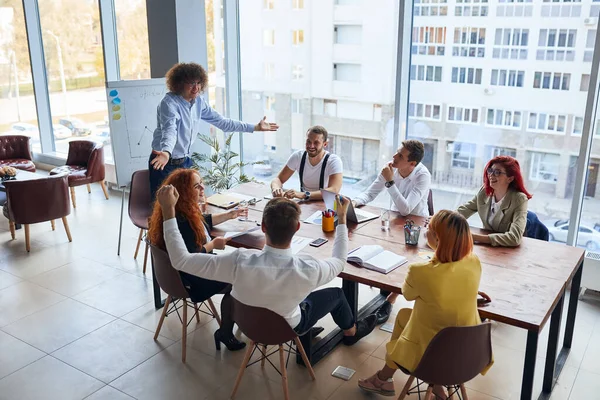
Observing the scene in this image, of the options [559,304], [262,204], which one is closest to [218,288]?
[262,204]

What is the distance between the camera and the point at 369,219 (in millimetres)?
4422

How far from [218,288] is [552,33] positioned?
343 cm

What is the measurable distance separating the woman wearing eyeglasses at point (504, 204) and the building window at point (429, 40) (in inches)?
71.4

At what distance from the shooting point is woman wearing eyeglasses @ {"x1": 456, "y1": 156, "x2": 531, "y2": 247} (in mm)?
3875

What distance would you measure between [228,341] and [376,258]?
49.5 inches

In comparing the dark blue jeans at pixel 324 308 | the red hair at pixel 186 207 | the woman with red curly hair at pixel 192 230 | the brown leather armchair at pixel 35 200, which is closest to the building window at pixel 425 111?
the dark blue jeans at pixel 324 308

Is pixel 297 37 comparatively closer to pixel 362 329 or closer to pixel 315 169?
pixel 315 169

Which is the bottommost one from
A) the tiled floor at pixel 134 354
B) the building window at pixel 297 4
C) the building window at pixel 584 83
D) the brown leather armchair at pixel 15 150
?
the tiled floor at pixel 134 354

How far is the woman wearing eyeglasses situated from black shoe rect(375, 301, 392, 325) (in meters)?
0.99

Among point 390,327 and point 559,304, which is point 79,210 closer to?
point 390,327

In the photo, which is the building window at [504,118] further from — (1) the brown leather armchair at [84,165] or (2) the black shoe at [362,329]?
(1) the brown leather armchair at [84,165]

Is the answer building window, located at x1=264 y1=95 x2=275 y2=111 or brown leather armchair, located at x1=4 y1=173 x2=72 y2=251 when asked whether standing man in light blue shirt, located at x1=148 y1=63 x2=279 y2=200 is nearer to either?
brown leather armchair, located at x1=4 y1=173 x2=72 y2=251

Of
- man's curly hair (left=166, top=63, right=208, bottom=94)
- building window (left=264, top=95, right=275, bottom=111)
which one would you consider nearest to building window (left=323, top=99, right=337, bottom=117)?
building window (left=264, top=95, right=275, bottom=111)

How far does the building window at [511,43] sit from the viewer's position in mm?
5082
